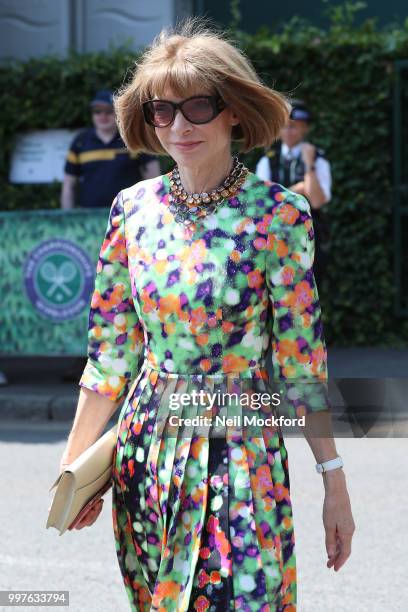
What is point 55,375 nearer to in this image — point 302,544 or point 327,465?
point 302,544

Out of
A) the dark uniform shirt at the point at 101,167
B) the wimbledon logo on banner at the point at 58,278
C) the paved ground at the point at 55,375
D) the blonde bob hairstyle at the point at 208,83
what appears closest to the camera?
the blonde bob hairstyle at the point at 208,83

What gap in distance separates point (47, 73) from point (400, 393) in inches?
263

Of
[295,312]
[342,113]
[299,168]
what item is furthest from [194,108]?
[342,113]

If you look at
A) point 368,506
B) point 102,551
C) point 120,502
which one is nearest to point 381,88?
point 368,506

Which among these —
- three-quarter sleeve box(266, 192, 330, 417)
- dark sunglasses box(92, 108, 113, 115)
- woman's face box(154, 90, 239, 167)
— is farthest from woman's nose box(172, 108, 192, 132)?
dark sunglasses box(92, 108, 113, 115)

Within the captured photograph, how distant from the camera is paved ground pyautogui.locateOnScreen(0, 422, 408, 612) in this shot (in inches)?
167

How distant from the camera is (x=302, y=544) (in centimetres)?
477

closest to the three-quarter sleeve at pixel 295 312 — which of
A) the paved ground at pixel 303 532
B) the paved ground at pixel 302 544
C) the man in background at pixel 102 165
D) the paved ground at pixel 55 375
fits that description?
the paved ground at pixel 303 532

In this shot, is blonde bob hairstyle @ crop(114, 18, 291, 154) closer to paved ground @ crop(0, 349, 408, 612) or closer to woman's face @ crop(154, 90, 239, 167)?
woman's face @ crop(154, 90, 239, 167)

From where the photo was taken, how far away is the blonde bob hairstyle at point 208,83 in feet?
7.32

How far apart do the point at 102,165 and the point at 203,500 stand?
6211 millimetres

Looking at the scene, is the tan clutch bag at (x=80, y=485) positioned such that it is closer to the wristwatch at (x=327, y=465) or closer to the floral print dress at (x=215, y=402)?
the floral print dress at (x=215, y=402)

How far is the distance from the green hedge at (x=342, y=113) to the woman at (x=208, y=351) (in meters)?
7.72

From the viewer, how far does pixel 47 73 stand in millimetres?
10367
